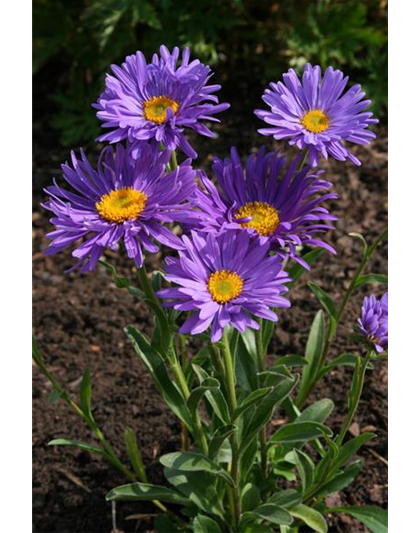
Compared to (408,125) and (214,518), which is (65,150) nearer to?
(408,125)

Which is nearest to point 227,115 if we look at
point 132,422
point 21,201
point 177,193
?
point 21,201

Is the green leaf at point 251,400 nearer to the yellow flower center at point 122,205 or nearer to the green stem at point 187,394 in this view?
the green stem at point 187,394

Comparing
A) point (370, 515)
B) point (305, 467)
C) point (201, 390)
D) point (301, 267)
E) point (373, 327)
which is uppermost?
point (301, 267)

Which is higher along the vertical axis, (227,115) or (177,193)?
(227,115)

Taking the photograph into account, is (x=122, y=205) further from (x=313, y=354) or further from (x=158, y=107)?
(x=313, y=354)

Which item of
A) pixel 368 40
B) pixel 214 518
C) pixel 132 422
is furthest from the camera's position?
pixel 368 40

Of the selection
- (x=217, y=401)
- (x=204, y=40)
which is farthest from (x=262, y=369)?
(x=204, y=40)

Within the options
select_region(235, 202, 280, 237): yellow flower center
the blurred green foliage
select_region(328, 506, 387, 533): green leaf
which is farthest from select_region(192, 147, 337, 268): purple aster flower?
the blurred green foliage

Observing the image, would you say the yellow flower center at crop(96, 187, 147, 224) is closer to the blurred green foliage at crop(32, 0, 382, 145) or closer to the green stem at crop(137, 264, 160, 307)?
the green stem at crop(137, 264, 160, 307)
